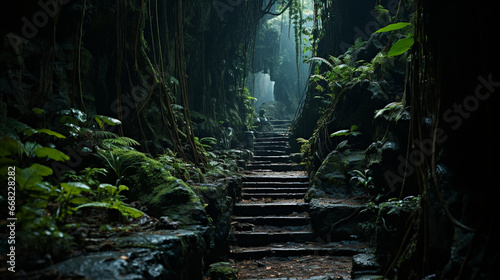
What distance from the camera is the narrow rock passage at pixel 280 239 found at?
11.9 ft

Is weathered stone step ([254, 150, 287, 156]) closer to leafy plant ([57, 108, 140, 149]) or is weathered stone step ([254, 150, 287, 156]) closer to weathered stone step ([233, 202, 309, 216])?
weathered stone step ([233, 202, 309, 216])

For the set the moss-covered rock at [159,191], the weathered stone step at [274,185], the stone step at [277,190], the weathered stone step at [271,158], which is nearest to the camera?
the moss-covered rock at [159,191]

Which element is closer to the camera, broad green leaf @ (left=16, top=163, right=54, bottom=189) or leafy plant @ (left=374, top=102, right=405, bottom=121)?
broad green leaf @ (left=16, top=163, right=54, bottom=189)

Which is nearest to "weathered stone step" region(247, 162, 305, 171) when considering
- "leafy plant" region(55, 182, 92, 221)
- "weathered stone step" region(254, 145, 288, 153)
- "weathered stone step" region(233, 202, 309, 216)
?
"weathered stone step" region(254, 145, 288, 153)

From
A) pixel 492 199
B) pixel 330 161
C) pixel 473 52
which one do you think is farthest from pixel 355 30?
pixel 492 199

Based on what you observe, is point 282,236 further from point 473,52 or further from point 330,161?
point 473,52

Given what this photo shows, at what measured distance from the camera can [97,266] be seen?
1505 mm

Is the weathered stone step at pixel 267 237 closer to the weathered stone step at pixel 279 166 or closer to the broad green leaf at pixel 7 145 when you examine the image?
the broad green leaf at pixel 7 145

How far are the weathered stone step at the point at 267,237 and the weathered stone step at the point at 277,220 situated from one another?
390mm

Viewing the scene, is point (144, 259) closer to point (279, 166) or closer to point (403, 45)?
point (403, 45)

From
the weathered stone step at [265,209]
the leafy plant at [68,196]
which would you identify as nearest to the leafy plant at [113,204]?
the leafy plant at [68,196]

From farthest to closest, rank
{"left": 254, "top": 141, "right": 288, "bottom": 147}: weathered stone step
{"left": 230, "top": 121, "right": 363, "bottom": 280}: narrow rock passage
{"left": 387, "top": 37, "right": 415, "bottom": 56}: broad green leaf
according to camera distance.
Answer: {"left": 254, "top": 141, "right": 288, "bottom": 147}: weathered stone step
{"left": 230, "top": 121, "right": 363, "bottom": 280}: narrow rock passage
{"left": 387, "top": 37, "right": 415, "bottom": 56}: broad green leaf

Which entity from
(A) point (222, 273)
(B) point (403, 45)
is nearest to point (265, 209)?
(A) point (222, 273)

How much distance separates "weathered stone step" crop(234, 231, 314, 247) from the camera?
451cm
